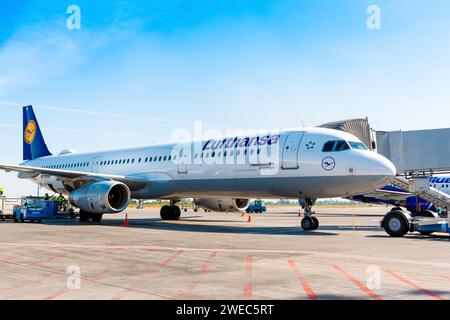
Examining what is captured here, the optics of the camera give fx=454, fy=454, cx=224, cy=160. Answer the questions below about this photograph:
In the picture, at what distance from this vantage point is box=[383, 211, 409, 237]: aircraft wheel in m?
16.0

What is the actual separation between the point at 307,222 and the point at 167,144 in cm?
972

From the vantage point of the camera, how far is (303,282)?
7.23 metres

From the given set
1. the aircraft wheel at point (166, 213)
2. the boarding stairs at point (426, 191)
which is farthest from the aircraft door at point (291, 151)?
the aircraft wheel at point (166, 213)

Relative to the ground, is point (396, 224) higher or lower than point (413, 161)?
lower

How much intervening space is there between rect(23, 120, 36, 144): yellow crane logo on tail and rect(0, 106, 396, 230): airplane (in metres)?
9.25

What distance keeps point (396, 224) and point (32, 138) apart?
29.3m

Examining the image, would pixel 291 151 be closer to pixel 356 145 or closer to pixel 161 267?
pixel 356 145

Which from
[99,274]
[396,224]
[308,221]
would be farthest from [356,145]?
[99,274]

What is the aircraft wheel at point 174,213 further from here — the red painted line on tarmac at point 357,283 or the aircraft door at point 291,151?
the red painted line on tarmac at point 357,283

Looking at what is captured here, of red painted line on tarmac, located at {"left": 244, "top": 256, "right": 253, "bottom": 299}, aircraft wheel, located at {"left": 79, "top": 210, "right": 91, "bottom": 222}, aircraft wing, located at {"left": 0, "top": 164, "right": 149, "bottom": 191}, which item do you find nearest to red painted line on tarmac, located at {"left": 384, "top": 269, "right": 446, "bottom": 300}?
red painted line on tarmac, located at {"left": 244, "top": 256, "right": 253, "bottom": 299}

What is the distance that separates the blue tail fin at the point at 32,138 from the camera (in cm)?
3569

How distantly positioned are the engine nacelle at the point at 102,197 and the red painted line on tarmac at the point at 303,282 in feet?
44.4
